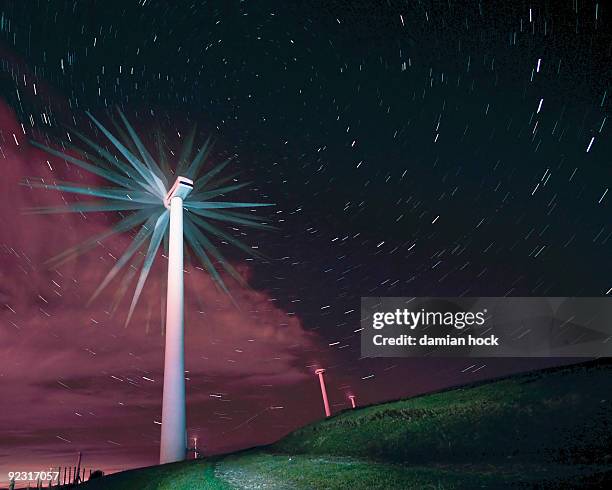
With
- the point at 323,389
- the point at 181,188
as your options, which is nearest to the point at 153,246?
the point at 181,188

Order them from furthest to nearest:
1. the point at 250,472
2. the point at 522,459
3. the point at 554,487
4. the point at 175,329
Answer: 1. the point at 175,329
2. the point at 250,472
3. the point at 522,459
4. the point at 554,487

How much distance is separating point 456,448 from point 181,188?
32485mm

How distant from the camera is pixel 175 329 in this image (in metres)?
35.8

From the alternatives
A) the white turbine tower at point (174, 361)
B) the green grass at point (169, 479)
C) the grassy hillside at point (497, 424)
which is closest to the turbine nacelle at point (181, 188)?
the white turbine tower at point (174, 361)

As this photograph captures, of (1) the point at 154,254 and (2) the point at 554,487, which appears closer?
(2) the point at 554,487

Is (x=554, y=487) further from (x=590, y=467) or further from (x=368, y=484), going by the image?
(x=368, y=484)

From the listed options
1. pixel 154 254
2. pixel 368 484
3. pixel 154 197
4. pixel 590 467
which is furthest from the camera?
pixel 154 197

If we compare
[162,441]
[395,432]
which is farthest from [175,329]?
[395,432]

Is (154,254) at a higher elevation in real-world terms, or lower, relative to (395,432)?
higher

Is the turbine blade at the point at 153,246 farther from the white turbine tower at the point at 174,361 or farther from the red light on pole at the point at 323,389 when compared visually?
the red light on pole at the point at 323,389

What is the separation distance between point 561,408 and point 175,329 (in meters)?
25.7

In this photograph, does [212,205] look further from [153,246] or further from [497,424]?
[497,424]

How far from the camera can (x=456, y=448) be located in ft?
56.7

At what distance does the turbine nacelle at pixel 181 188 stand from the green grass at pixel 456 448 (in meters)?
25.7
